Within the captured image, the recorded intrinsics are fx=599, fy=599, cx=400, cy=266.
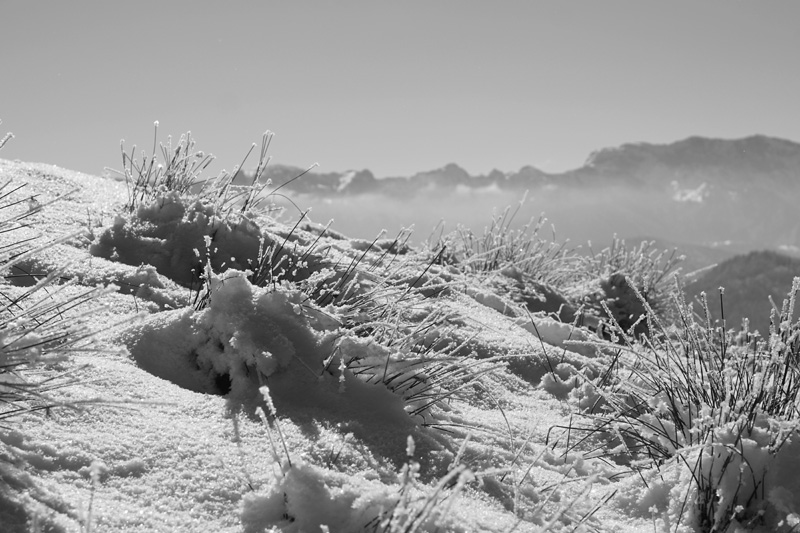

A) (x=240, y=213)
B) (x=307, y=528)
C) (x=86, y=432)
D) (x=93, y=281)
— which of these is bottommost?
(x=307, y=528)

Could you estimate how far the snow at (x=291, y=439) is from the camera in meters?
1.13

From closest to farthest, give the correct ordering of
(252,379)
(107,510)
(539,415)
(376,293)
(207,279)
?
(107,510)
(252,379)
(207,279)
(376,293)
(539,415)

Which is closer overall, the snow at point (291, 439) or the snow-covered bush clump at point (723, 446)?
the snow at point (291, 439)

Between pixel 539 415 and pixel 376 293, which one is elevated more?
pixel 376 293

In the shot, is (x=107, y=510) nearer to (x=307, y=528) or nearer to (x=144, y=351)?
(x=307, y=528)

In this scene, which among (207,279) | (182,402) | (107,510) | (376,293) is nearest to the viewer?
(107,510)

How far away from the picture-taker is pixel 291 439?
4.64 ft

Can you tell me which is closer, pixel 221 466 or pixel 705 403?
pixel 221 466

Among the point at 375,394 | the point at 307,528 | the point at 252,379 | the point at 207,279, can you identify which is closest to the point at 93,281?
the point at 207,279

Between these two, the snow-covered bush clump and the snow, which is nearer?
the snow

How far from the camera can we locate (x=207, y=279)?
6.14 ft

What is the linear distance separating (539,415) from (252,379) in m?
1.07

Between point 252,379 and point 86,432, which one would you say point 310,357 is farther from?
point 86,432

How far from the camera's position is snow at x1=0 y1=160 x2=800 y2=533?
113 cm
